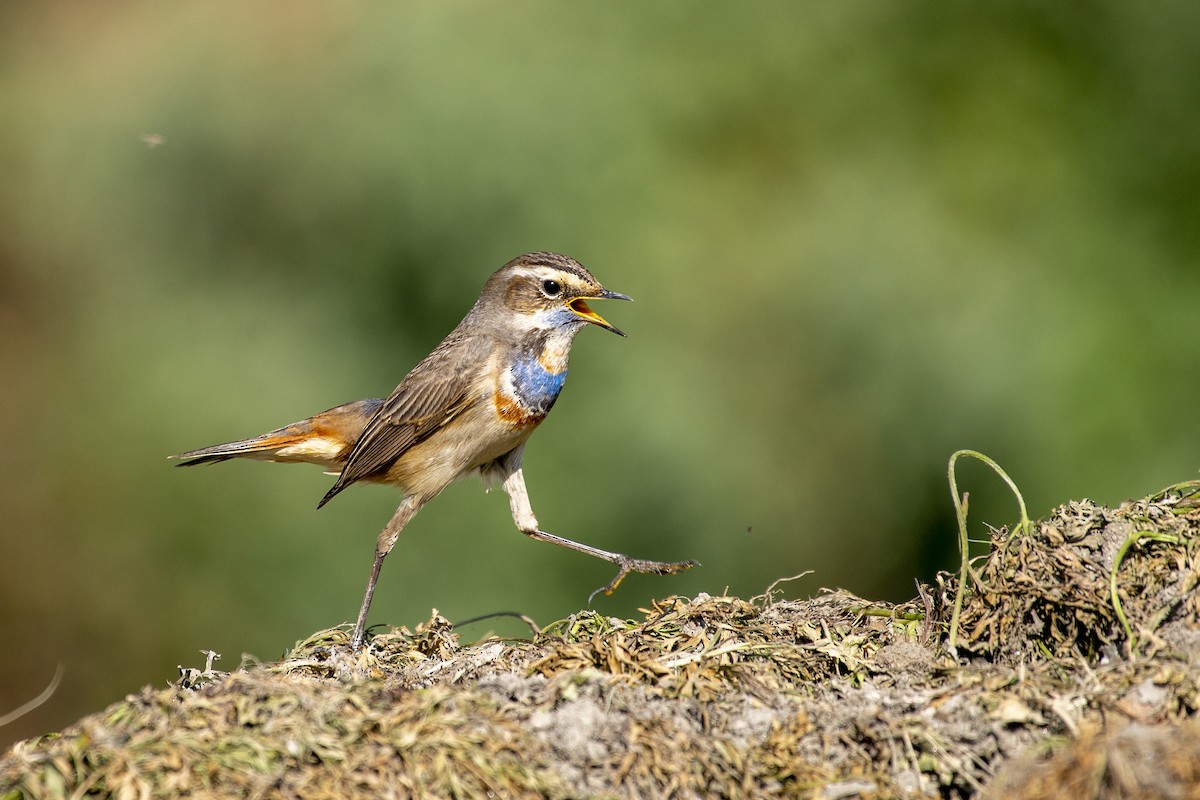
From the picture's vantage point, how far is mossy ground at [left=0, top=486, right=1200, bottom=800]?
9.07 feet

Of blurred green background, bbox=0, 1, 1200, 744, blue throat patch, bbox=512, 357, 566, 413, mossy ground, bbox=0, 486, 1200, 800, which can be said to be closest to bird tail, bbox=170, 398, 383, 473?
blue throat patch, bbox=512, 357, 566, 413

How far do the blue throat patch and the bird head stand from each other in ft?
0.73

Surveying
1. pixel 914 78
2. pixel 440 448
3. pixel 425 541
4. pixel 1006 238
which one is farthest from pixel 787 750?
pixel 914 78

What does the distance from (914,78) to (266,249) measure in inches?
198

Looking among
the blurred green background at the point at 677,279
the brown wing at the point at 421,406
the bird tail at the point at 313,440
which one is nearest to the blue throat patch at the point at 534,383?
the brown wing at the point at 421,406

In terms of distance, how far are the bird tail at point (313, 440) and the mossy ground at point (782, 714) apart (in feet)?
10.4

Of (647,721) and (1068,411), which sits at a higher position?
(1068,411)

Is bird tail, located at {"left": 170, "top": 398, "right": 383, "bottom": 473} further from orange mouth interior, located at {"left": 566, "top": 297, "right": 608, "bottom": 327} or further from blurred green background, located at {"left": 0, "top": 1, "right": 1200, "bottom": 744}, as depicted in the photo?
blurred green background, located at {"left": 0, "top": 1, "right": 1200, "bottom": 744}

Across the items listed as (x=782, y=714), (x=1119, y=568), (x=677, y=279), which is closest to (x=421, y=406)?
(x=677, y=279)

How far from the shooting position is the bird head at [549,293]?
6.30 m

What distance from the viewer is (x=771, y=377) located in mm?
9016

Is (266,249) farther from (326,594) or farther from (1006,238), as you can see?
(1006,238)

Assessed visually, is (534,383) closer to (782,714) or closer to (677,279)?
(677,279)

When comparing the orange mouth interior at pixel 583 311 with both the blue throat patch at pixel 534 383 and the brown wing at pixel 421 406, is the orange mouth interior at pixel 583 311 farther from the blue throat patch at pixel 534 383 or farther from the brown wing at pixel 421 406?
the brown wing at pixel 421 406
